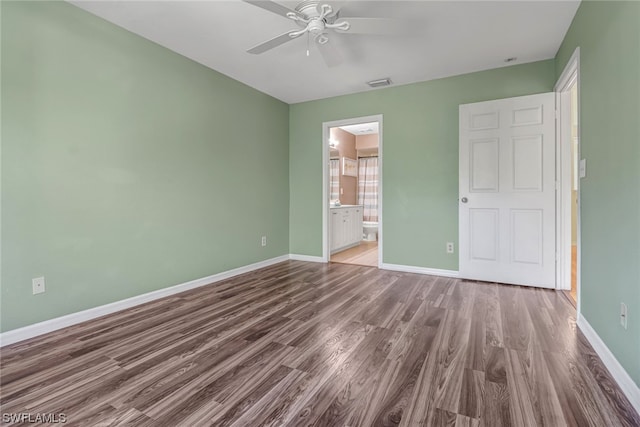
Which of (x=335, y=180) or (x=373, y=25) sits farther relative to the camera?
(x=335, y=180)

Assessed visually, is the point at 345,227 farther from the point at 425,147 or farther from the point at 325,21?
the point at 325,21

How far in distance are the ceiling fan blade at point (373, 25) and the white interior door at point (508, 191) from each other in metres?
1.80

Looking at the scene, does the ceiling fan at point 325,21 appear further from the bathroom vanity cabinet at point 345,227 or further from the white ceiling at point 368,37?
the bathroom vanity cabinet at point 345,227

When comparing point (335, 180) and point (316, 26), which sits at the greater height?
point (316, 26)

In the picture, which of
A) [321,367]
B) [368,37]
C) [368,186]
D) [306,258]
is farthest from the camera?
[368,186]

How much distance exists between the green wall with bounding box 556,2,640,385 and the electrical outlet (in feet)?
11.8

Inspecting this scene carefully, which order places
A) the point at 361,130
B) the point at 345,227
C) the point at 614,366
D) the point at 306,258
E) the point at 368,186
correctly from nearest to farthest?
the point at 614,366, the point at 306,258, the point at 345,227, the point at 361,130, the point at 368,186

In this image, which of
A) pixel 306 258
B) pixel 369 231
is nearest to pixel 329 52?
pixel 306 258

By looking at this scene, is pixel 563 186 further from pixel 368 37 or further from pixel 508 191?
pixel 368 37

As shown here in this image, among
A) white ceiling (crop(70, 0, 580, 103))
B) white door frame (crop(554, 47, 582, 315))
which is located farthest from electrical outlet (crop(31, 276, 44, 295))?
white door frame (crop(554, 47, 582, 315))

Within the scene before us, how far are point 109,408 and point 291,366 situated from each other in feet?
2.90

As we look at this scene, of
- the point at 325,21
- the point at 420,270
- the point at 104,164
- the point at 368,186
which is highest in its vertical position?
the point at 325,21

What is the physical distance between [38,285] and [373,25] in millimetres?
3099

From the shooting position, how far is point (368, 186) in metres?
7.59
